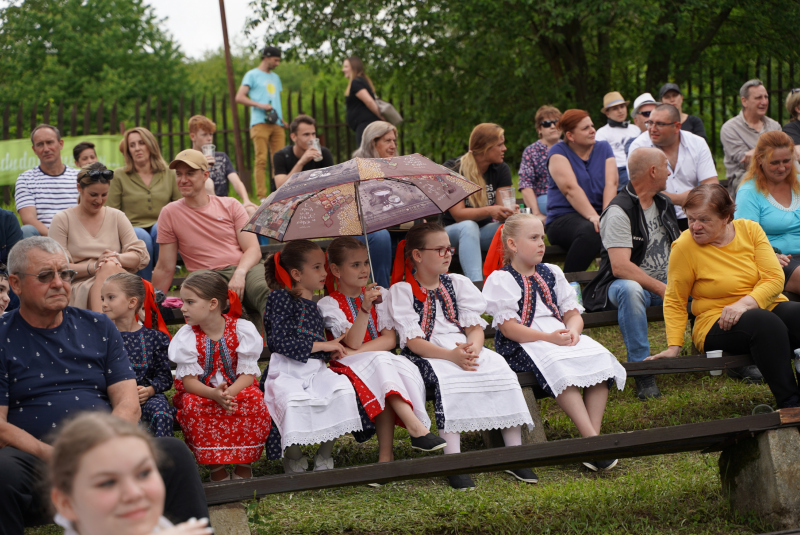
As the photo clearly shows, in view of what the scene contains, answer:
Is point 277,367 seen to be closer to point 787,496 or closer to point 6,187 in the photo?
point 787,496

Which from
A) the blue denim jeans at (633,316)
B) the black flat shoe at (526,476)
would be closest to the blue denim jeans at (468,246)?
the blue denim jeans at (633,316)

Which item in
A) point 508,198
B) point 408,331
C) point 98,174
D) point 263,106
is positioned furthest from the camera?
point 263,106

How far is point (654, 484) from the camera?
150 inches

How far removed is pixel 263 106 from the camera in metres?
9.66

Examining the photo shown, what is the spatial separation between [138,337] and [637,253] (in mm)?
2987

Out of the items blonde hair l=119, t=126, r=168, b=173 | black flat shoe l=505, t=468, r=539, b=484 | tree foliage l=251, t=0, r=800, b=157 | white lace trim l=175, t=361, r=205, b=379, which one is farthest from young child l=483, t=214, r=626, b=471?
tree foliage l=251, t=0, r=800, b=157

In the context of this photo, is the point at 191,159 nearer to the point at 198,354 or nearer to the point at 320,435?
the point at 198,354

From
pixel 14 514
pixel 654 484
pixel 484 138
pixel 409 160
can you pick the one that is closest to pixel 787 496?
pixel 654 484

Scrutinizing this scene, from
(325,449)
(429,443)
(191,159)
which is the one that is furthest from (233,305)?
(191,159)

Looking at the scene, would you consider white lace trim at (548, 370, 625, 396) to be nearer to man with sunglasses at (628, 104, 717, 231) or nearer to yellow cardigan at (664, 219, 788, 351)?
yellow cardigan at (664, 219, 788, 351)

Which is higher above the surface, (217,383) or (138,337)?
(138,337)

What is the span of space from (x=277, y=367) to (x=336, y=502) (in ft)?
2.38

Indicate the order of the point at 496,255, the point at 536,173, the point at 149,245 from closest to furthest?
the point at 496,255 < the point at 149,245 < the point at 536,173

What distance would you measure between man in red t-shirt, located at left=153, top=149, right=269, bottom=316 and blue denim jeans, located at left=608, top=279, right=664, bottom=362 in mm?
2181
